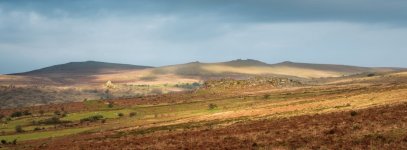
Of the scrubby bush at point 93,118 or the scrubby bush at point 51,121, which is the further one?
the scrubby bush at point 93,118

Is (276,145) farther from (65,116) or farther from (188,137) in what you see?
(65,116)

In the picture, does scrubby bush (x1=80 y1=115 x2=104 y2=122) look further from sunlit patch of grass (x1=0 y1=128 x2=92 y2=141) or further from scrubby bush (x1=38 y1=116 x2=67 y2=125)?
sunlit patch of grass (x1=0 y1=128 x2=92 y2=141)

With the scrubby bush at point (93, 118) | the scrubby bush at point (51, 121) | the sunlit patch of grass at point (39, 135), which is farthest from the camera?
the scrubby bush at point (93, 118)

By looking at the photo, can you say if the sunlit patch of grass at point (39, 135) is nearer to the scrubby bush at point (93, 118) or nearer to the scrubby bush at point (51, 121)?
the scrubby bush at point (93, 118)

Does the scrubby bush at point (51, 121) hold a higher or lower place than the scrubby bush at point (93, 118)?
lower

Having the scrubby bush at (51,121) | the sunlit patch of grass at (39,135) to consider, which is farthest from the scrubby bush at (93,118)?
the sunlit patch of grass at (39,135)

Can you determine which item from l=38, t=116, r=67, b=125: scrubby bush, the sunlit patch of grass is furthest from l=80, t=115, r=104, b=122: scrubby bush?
the sunlit patch of grass

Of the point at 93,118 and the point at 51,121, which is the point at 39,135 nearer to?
the point at 51,121

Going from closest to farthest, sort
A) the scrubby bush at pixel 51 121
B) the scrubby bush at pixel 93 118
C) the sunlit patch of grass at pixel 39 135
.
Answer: the sunlit patch of grass at pixel 39 135
the scrubby bush at pixel 51 121
the scrubby bush at pixel 93 118

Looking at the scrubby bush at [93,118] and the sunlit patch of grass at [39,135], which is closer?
the sunlit patch of grass at [39,135]

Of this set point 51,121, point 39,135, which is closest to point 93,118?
point 51,121

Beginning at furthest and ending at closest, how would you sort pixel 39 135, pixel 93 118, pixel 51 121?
1. pixel 93 118
2. pixel 51 121
3. pixel 39 135

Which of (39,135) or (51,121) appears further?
(51,121)

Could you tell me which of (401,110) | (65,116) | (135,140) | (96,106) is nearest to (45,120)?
(65,116)
